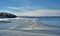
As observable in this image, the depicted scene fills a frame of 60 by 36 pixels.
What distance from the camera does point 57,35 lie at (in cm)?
1117

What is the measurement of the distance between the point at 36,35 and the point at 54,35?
149 centimetres

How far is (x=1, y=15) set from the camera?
72.4m

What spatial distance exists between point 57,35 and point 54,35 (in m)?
0.24

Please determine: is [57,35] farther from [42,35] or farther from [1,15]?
[1,15]

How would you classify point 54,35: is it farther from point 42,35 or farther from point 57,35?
point 42,35

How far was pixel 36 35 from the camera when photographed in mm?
11039

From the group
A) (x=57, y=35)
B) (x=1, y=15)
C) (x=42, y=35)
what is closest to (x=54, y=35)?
(x=57, y=35)

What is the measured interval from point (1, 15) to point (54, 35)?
2507 inches

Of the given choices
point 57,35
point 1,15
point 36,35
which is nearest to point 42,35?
point 36,35

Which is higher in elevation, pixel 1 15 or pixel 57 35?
pixel 1 15

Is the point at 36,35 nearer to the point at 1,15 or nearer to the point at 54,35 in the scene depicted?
the point at 54,35

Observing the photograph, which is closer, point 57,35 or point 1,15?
point 57,35

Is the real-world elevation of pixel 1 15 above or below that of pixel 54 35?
above

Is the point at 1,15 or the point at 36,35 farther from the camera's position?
the point at 1,15
